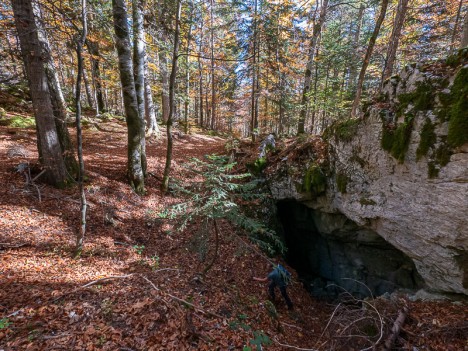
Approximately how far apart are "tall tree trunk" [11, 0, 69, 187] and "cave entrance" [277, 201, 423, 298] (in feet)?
26.6

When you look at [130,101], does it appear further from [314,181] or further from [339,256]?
[339,256]

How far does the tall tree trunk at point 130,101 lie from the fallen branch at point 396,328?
25.2ft

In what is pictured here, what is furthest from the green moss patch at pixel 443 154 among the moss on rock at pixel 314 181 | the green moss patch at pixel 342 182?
the moss on rock at pixel 314 181

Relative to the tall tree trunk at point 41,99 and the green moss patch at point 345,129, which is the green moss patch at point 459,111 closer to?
the green moss patch at point 345,129

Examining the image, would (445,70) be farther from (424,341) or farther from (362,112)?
(424,341)

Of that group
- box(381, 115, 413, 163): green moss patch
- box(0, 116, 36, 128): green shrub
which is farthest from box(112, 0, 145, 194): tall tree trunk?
box(0, 116, 36, 128): green shrub

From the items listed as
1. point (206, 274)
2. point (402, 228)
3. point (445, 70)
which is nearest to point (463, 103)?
point (445, 70)

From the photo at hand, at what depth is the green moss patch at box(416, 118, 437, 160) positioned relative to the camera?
14.3 feet

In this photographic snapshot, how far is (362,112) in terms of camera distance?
598 cm

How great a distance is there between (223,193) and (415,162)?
4208 millimetres

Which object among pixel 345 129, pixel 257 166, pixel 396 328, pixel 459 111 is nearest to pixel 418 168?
pixel 459 111

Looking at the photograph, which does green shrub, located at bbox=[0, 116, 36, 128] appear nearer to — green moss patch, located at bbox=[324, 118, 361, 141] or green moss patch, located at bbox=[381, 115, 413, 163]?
green moss patch, located at bbox=[324, 118, 361, 141]

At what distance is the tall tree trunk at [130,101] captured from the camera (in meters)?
6.72

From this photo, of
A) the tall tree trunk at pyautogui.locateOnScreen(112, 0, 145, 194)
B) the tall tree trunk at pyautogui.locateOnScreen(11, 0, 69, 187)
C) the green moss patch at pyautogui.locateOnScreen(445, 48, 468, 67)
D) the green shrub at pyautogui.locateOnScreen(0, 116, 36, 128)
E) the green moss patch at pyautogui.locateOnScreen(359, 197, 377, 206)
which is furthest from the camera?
the green shrub at pyautogui.locateOnScreen(0, 116, 36, 128)
